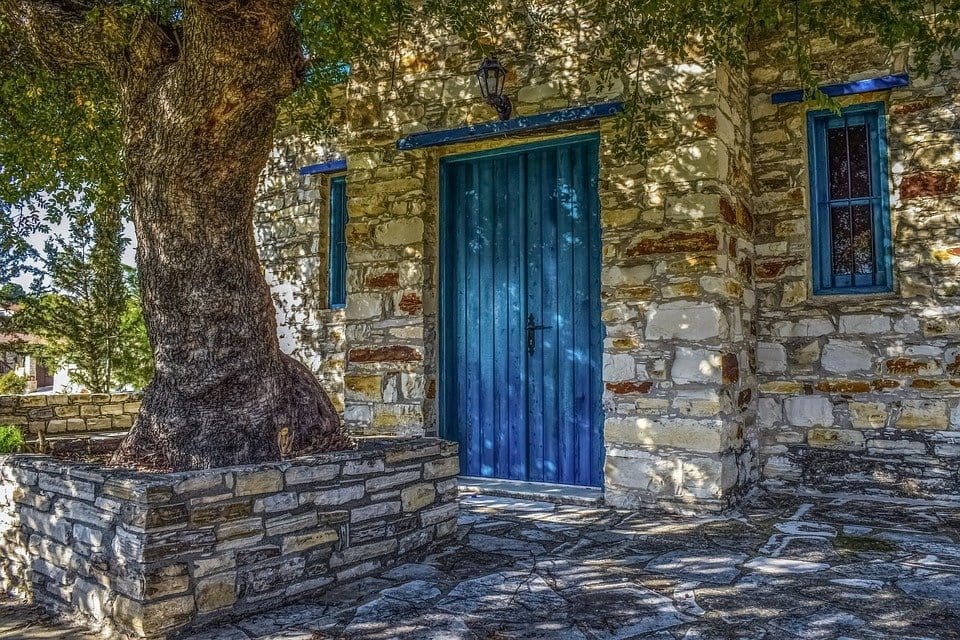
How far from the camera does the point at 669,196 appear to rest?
14.8 feet

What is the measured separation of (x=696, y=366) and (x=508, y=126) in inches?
79.4

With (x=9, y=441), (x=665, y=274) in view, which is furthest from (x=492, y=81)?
(x=9, y=441)

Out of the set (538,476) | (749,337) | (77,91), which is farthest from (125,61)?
(749,337)

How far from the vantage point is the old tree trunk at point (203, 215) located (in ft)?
11.0

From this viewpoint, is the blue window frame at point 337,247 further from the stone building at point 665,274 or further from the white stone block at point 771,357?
the white stone block at point 771,357

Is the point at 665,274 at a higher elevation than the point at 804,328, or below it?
higher

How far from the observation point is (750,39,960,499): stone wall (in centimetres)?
462

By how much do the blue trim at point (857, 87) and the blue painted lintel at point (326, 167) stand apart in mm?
3766

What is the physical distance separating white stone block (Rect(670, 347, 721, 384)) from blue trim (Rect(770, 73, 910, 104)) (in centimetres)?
192

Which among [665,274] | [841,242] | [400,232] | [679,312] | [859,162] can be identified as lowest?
[679,312]

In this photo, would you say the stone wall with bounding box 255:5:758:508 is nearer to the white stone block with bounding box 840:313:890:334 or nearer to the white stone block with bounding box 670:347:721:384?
the white stone block with bounding box 670:347:721:384

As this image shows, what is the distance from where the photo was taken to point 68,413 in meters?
7.73

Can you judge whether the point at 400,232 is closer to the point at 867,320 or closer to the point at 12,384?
the point at 867,320

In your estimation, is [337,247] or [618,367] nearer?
[618,367]
